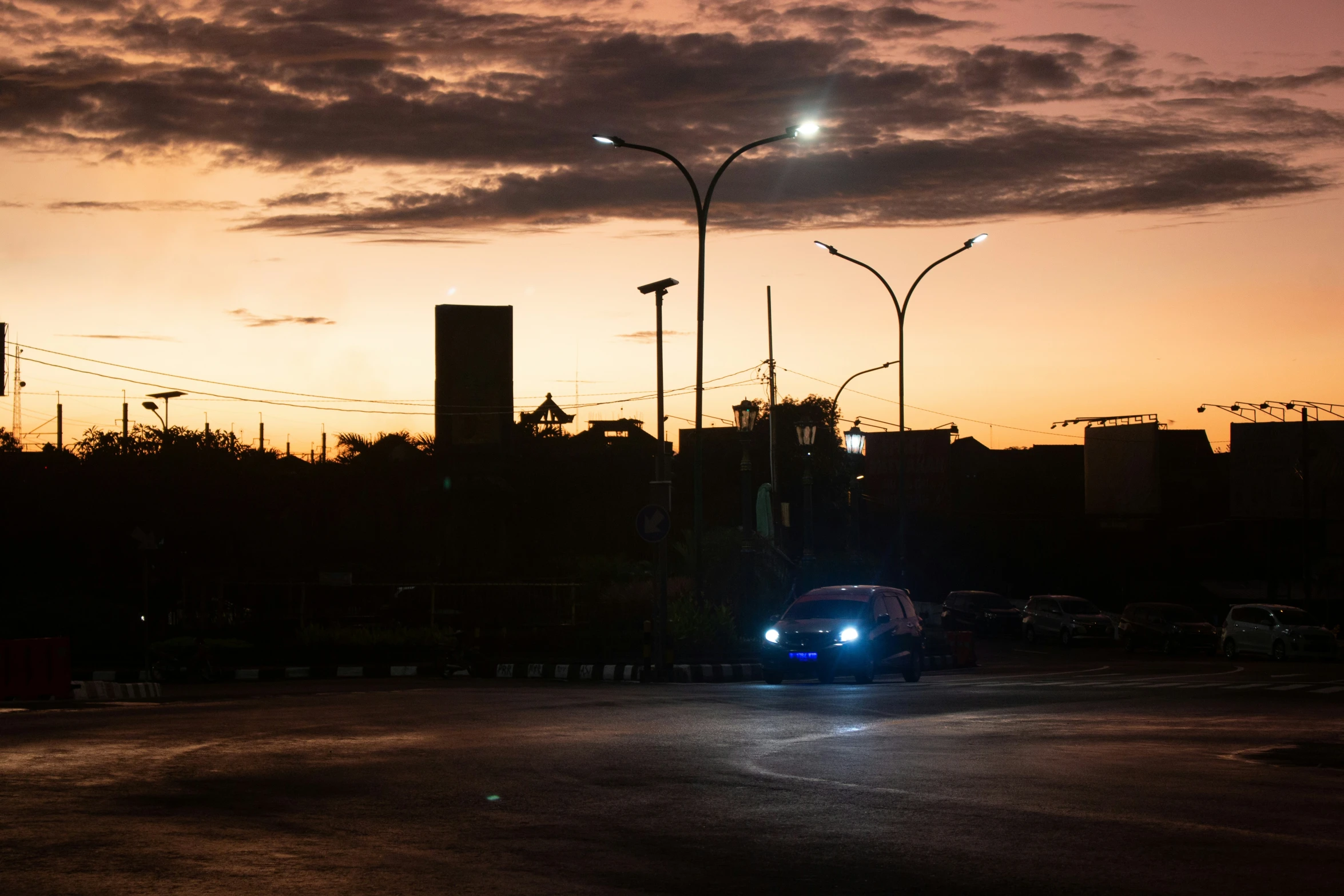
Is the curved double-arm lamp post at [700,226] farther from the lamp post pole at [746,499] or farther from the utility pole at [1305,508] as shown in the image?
the utility pole at [1305,508]

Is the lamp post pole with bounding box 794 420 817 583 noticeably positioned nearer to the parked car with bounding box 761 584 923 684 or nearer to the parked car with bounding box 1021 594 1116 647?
the parked car with bounding box 1021 594 1116 647

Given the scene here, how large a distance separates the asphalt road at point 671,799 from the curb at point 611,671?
33.3 feet

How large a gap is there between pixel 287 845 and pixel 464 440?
68.3 metres

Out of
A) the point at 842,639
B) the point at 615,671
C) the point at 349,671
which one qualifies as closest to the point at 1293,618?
the point at 842,639

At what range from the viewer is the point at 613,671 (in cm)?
2912

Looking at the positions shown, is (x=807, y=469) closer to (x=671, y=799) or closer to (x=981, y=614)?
(x=981, y=614)

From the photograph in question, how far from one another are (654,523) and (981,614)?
104ft

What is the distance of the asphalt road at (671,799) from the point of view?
7359 mm

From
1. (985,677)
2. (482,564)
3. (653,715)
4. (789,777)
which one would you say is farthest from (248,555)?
(789,777)

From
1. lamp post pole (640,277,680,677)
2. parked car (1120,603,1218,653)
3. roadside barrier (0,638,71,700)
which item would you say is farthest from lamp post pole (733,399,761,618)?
roadside barrier (0,638,71,700)

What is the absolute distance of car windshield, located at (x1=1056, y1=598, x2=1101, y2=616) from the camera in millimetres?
49375

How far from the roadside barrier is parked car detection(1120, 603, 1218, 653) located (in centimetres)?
3222

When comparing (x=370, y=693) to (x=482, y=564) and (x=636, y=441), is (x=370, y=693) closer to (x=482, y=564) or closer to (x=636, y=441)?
(x=482, y=564)

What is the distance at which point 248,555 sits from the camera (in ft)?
167
